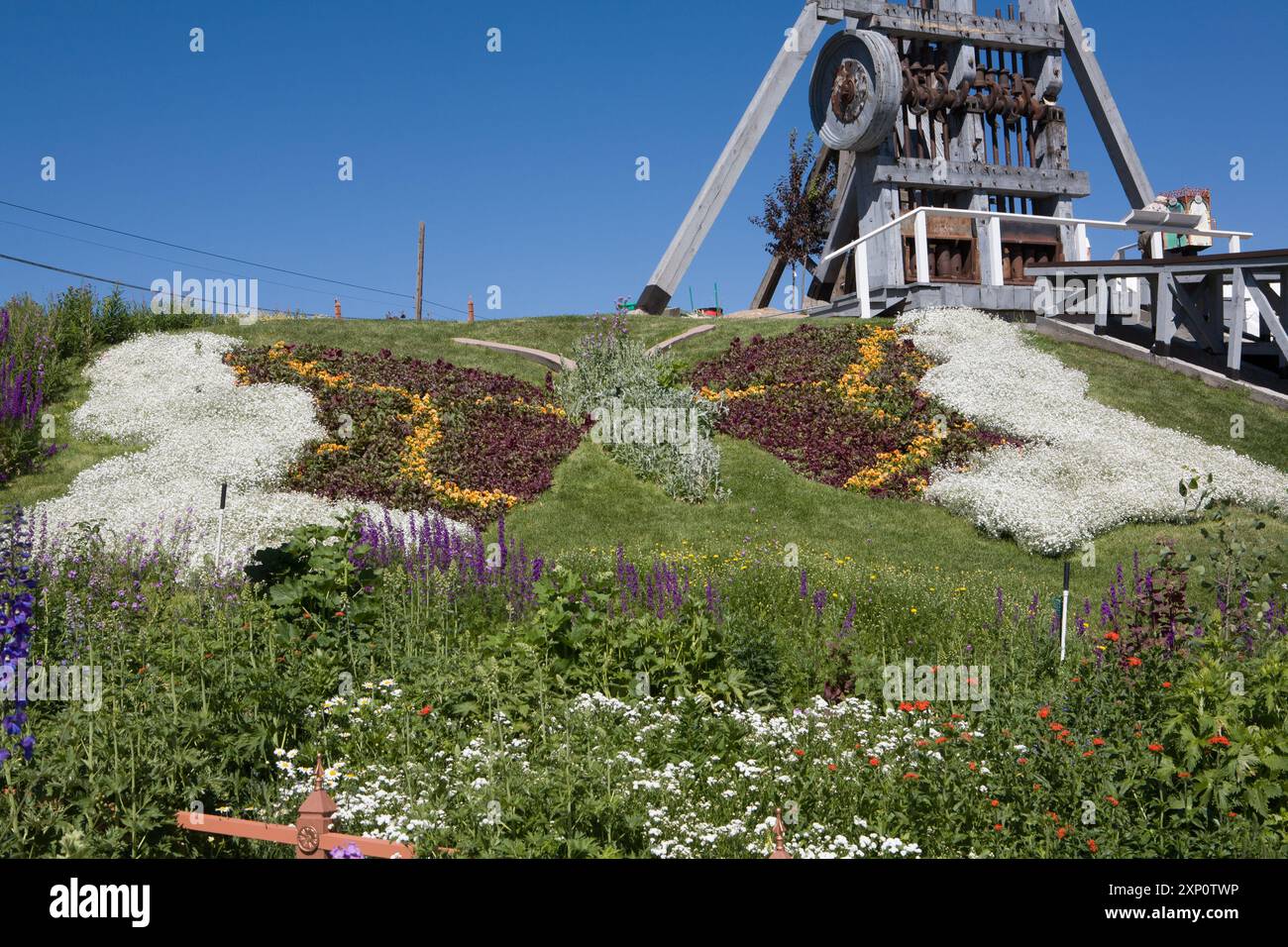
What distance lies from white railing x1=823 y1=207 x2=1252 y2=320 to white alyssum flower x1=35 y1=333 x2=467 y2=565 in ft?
39.0

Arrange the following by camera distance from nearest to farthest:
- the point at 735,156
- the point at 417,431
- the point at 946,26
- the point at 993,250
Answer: the point at 417,431
the point at 993,250
the point at 735,156
the point at 946,26

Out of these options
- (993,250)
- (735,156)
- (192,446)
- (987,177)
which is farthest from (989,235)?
(192,446)

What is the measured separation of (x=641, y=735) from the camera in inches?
236

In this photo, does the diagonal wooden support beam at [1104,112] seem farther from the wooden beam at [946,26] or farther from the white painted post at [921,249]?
the white painted post at [921,249]

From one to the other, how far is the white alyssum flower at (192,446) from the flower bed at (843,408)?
6.04m

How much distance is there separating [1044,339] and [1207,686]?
52.5 feet

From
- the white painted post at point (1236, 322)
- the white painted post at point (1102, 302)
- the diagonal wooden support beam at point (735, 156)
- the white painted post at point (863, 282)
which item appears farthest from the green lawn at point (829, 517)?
the diagonal wooden support beam at point (735, 156)

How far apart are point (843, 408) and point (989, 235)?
7844mm

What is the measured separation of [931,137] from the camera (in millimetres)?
25359

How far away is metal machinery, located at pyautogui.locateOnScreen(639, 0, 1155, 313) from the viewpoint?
23.6 m

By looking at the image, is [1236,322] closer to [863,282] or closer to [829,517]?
[863,282]

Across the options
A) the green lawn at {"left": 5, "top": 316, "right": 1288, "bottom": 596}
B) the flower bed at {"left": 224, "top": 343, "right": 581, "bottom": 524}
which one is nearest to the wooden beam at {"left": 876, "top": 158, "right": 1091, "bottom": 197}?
the green lawn at {"left": 5, "top": 316, "right": 1288, "bottom": 596}

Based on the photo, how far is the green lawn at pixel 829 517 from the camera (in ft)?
38.7

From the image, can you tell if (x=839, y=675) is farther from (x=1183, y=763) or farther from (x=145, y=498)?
(x=145, y=498)
